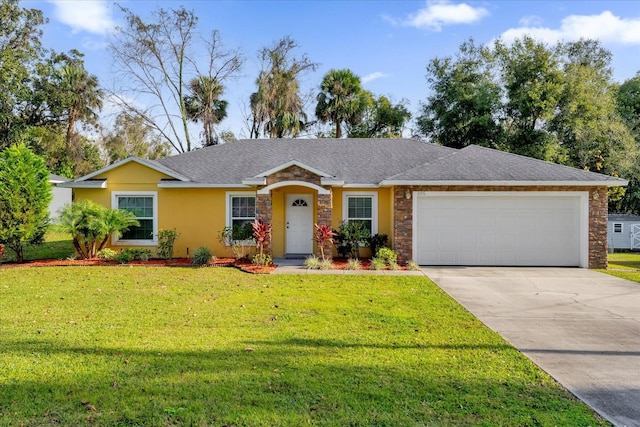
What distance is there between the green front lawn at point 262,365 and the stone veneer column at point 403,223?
458cm

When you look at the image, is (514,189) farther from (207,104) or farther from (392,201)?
(207,104)

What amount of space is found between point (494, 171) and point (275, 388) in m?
10.8

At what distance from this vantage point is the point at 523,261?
1233 centimetres

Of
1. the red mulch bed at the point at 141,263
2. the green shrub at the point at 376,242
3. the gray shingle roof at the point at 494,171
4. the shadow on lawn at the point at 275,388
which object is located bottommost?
the shadow on lawn at the point at 275,388

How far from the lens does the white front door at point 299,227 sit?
13.8 metres

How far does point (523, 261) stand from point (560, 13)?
391 inches

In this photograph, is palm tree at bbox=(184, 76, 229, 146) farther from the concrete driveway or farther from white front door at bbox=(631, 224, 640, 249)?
white front door at bbox=(631, 224, 640, 249)

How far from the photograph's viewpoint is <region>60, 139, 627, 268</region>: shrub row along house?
12016mm

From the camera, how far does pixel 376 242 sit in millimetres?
13172

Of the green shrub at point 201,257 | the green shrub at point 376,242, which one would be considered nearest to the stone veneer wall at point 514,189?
the green shrub at point 376,242

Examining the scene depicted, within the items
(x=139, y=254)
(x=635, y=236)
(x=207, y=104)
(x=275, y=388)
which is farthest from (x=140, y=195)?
(x=635, y=236)

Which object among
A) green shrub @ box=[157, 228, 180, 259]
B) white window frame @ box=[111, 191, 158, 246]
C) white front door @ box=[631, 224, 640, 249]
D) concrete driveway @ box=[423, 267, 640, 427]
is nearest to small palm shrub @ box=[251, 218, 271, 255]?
green shrub @ box=[157, 228, 180, 259]

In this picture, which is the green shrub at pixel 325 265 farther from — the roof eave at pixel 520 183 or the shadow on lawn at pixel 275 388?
the shadow on lawn at pixel 275 388

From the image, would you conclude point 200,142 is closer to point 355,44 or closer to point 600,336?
point 355,44
